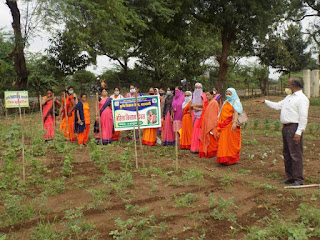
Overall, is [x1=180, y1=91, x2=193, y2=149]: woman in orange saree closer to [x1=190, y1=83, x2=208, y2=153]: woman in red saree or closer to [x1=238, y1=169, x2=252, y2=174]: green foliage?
[x1=190, y1=83, x2=208, y2=153]: woman in red saree

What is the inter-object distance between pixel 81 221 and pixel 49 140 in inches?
228

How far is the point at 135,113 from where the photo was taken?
692 cm

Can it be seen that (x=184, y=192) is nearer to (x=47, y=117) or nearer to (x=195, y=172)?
(x=195, y=172)

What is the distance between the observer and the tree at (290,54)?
27.3 m


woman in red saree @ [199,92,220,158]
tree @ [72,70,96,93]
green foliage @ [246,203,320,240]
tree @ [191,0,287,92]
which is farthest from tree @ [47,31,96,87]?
green foliage @ [246,203,320,240]

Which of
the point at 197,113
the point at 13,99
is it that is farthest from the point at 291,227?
the point at 13,99

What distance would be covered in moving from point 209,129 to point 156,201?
3119mm

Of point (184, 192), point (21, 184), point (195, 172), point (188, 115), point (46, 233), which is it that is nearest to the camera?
point (46, 233)

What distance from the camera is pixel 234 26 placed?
61.3ft

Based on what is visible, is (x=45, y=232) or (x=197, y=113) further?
(x=197, y=113)

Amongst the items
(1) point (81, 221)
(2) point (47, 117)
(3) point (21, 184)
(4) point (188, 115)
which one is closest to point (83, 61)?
(2) point (47, 117)

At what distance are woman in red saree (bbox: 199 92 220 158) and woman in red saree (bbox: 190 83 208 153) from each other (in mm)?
363

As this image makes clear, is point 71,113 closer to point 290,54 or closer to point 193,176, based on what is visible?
point 193,176

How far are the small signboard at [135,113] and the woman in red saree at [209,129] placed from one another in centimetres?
130
